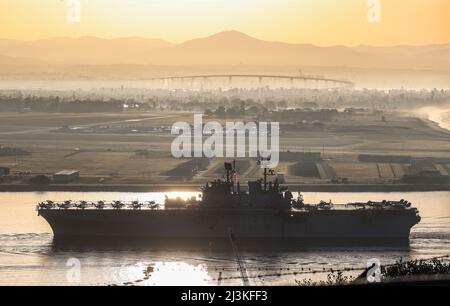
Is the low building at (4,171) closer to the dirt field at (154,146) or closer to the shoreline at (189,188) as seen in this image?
the dirt field at (154,146)

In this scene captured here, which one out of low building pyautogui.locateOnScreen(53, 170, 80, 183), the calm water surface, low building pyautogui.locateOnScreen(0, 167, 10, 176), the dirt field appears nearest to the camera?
the calm water surface

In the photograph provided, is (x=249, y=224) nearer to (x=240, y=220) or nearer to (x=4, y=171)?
(x=240, y=220)

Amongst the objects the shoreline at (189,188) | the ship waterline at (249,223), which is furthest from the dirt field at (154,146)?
the ship waterline at (249,223)

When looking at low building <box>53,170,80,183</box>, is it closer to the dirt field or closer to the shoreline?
the dirt field

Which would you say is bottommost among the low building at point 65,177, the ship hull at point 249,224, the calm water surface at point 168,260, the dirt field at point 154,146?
the dirt field at point 154,146

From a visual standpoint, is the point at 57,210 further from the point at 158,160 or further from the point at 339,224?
the point at 158,160

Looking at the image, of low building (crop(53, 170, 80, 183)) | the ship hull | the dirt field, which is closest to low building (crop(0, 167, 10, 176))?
the dirt field

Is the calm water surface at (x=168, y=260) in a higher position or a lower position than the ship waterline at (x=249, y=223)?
lower
